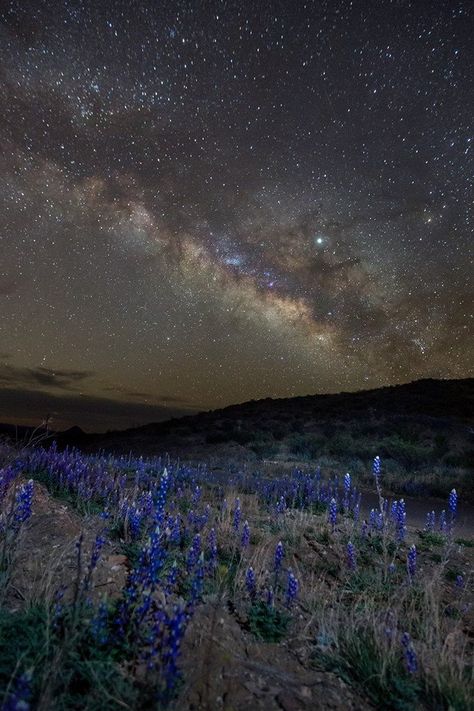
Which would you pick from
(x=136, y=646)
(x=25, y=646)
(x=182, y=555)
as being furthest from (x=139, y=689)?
(x=182, y=555)

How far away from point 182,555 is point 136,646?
7.36 ft

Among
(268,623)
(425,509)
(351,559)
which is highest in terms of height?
(351,559)

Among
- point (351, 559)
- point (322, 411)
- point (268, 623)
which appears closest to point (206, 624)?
point (268, 623)

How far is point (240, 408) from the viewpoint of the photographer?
57.1m

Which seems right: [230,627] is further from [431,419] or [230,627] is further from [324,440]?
[431,419]

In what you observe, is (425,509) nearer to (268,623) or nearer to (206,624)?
(268,623)

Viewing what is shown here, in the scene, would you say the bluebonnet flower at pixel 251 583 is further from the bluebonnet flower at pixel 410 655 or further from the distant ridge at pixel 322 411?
the distant ridge at pixel 322 411

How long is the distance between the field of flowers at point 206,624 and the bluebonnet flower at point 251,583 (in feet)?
0.11

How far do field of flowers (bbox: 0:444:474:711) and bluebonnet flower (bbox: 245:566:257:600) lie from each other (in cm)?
3

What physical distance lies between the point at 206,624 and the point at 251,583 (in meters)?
0.70

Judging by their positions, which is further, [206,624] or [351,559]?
[351,559]

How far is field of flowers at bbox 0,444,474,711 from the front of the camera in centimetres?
295

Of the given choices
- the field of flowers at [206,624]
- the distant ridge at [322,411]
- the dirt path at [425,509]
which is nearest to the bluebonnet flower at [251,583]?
the field of flowers at [206,624]

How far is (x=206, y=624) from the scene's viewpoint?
394cm
